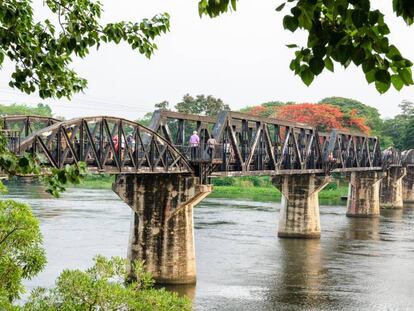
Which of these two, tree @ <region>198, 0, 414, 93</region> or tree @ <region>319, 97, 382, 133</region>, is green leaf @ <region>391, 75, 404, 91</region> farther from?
tree @ <region>319, 97, 382, 133</region>

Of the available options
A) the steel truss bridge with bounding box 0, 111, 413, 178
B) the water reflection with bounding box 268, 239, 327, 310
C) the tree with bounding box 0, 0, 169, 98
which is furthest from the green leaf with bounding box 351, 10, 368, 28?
the water reflection with bounding box 268, 239, 327, 310

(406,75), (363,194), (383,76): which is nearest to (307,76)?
(383,76)

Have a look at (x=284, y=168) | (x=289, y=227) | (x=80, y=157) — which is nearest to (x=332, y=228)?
(x=289, y=227)

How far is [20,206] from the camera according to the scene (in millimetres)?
13734

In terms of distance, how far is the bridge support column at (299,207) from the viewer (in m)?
51.5

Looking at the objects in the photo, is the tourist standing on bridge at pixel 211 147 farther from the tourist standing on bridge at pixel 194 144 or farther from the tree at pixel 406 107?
the tree at pixel 406 107

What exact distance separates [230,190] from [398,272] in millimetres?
59204

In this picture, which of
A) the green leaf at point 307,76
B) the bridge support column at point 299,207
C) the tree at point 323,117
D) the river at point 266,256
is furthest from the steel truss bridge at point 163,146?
the tree at point 323,117

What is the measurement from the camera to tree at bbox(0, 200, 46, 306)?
1339 centimetres

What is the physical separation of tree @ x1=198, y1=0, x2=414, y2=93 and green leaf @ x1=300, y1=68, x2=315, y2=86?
0.37ft

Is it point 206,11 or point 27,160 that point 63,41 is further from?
point 206,11

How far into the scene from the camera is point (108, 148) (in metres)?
26.2

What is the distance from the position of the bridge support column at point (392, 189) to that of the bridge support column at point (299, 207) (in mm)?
37060

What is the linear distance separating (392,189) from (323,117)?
13957 millimetres
